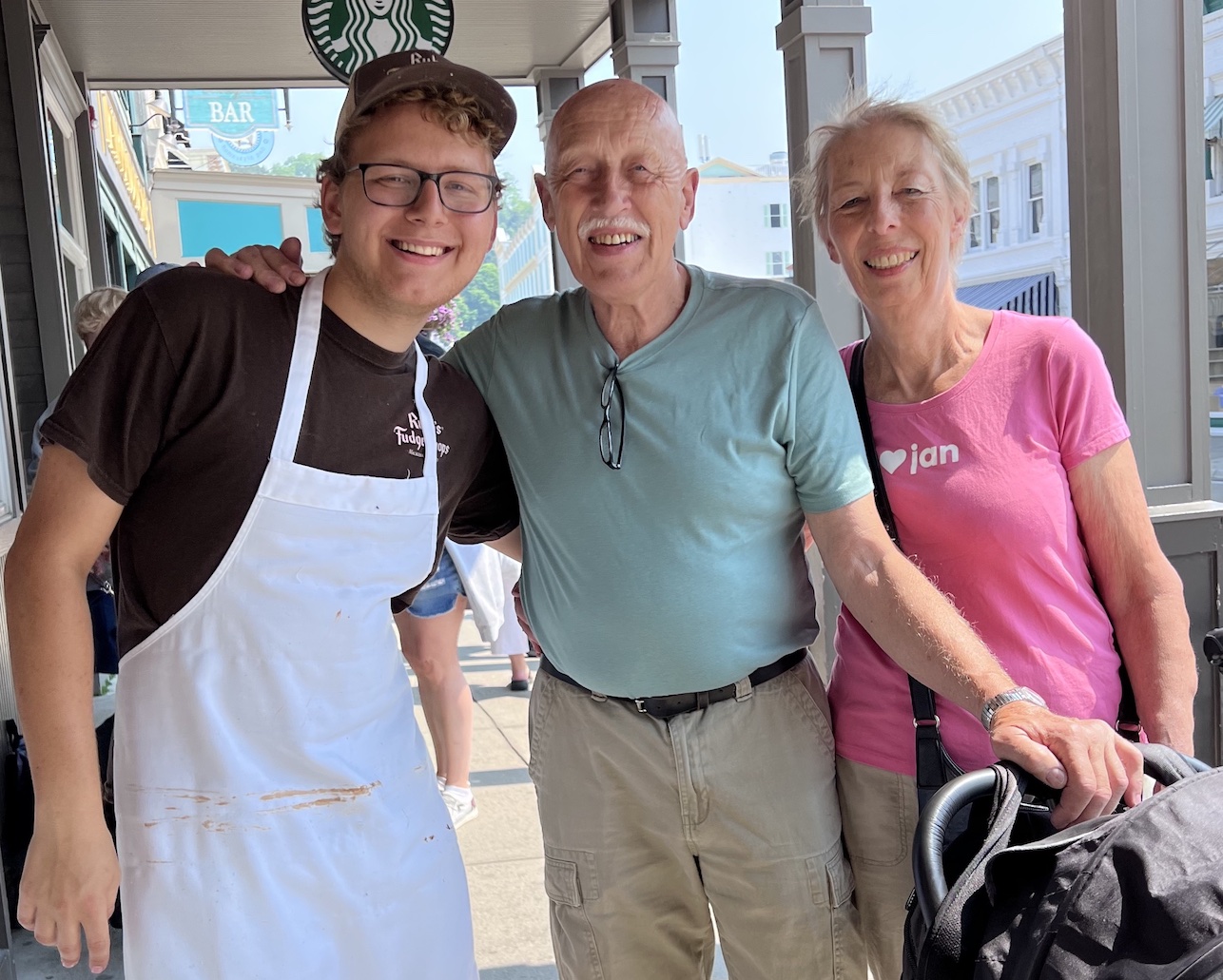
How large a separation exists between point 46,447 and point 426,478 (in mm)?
575

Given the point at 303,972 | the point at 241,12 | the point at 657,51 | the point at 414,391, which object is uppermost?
the point at 241,12

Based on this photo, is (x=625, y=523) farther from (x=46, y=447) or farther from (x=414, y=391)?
(x=46, y=447)

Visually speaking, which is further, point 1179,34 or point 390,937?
point 1179,34

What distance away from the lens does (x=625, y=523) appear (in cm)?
199

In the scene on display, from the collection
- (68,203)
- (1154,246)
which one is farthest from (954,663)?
(68,203)

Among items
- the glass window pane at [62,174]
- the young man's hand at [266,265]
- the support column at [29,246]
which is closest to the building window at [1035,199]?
the glass window pane at [62,174]

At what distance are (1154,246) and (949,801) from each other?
7.03ft

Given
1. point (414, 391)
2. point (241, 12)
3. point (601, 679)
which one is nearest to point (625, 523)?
point (601, 679)

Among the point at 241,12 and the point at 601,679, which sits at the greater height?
the point at 241,12

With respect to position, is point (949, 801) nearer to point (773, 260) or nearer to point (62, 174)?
point (62, 174)

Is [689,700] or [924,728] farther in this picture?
[689,700]

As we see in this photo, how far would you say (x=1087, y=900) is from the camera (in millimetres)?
1078

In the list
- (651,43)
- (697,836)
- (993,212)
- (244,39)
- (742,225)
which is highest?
(742,225)

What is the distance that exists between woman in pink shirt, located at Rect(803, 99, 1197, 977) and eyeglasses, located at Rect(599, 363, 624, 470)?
47cm
